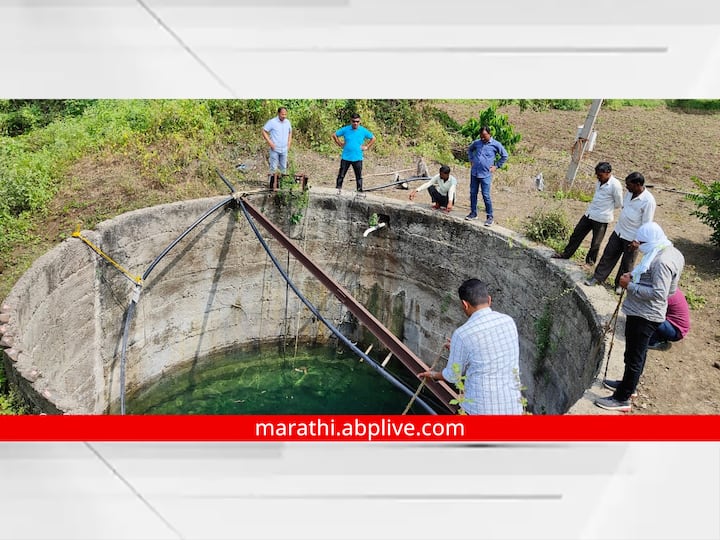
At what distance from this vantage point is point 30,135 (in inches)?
420

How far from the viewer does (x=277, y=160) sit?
9.27 m

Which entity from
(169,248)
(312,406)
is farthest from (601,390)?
(169,248)

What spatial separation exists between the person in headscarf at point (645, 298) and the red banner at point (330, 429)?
0.60 metres

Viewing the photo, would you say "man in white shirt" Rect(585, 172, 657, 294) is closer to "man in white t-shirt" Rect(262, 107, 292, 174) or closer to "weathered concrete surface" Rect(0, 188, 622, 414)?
"weathered concrete surface" Rect(0, 188, 622, 414)

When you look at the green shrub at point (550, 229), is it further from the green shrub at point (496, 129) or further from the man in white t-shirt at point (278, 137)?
the green shrub at point (496, 129)

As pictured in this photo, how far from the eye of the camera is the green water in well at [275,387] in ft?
30.2

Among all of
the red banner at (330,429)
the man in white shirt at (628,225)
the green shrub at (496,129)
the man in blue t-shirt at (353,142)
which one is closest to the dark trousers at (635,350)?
the red banner at (330,429)

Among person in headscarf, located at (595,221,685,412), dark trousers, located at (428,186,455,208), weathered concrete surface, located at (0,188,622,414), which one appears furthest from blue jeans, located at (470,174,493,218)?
person in headscarf, located at (595,221,685,412)

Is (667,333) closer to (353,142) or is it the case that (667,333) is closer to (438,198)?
(438,198)

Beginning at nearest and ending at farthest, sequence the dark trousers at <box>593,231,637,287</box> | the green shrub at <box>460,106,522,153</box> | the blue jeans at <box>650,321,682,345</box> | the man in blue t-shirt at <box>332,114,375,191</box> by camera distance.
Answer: the blue jeans at <box>650,321,682,345</box>
the dark trousers at <box>593,231,637,287</box>
the man in blue t-shirt at <box>332,114,375,191</box>
the green shrub at <box>460,106,522,153</box>

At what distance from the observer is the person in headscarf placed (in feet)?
16.1

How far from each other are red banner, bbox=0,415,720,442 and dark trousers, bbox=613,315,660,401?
585 millimetres

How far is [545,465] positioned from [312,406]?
17.8 ft
